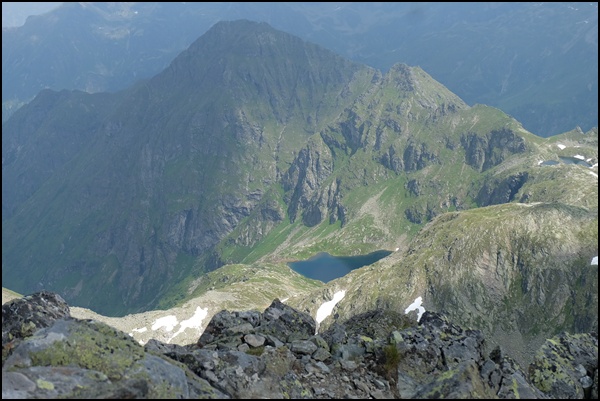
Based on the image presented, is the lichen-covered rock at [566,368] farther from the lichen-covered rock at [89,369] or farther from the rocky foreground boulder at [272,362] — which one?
the lichen-covered rock at [89,369]

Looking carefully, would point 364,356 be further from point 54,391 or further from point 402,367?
point 54,391

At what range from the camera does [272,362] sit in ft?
80.2

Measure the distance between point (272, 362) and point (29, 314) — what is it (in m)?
16.2

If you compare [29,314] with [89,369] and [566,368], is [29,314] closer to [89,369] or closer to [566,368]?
[89,369]

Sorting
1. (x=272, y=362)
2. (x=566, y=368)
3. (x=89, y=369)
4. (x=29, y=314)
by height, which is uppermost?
(x=89, y=369)

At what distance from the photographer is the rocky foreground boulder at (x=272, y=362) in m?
17.6

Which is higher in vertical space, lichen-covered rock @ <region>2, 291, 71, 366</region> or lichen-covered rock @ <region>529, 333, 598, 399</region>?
lichen-covered rock @ <region>2, 291, 71, 366</region>

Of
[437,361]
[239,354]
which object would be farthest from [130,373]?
[437,361]

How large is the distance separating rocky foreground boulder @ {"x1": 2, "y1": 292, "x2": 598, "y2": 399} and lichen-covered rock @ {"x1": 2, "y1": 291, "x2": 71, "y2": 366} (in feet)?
0.27

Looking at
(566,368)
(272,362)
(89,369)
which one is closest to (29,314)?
(89,369)

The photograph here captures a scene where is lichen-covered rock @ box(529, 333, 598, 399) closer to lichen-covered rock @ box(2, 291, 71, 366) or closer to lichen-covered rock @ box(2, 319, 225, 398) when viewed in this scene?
lichen-covered rock @ box(2, 319, 225, 398)

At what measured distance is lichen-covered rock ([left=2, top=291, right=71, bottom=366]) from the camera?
78.6 feet

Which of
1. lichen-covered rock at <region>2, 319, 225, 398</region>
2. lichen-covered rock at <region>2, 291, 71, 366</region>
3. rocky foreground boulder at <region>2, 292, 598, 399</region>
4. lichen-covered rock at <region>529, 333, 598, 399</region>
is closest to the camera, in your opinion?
lichen-covered rock at <region>2, 319, 225, 398</region>

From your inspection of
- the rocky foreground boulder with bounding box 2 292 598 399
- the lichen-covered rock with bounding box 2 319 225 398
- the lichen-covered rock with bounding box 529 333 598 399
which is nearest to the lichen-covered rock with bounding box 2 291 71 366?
the rocky foreground boulder with bounding box 2 292 598 399
